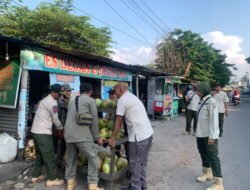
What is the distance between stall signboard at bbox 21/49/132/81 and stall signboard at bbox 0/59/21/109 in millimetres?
397

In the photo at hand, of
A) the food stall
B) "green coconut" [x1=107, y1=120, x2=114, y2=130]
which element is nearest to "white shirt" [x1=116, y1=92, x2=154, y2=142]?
"green coconut" [x1=107, y1=120, x2=114, y2=130]

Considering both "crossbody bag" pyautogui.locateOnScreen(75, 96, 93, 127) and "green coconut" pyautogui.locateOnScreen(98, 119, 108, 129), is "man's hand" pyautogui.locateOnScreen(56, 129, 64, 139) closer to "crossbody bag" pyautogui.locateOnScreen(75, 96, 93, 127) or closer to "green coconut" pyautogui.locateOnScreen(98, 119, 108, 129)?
"green coconut" pyautogui.locateOnScreen(98, 119, 108, 129)

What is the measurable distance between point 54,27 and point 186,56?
13.6 meters

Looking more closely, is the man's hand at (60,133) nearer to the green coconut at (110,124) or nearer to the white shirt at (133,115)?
the green coconut at (110,124)

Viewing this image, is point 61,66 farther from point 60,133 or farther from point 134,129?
point 134,129

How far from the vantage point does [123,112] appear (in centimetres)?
422

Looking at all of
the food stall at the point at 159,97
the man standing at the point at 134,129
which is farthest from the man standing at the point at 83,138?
the food stall at the point at 159,97

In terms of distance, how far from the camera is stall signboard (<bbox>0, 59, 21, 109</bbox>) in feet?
20.8

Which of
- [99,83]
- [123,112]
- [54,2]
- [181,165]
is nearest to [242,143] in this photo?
[181,165]

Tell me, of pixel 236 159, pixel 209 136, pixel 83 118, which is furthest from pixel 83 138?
pixel 236 159

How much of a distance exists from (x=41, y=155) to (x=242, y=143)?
21.8 ft

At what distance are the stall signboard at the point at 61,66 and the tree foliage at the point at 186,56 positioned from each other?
16827mm

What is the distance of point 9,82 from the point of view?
6.45m

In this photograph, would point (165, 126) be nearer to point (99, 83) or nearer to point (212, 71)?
point (99, 83)
